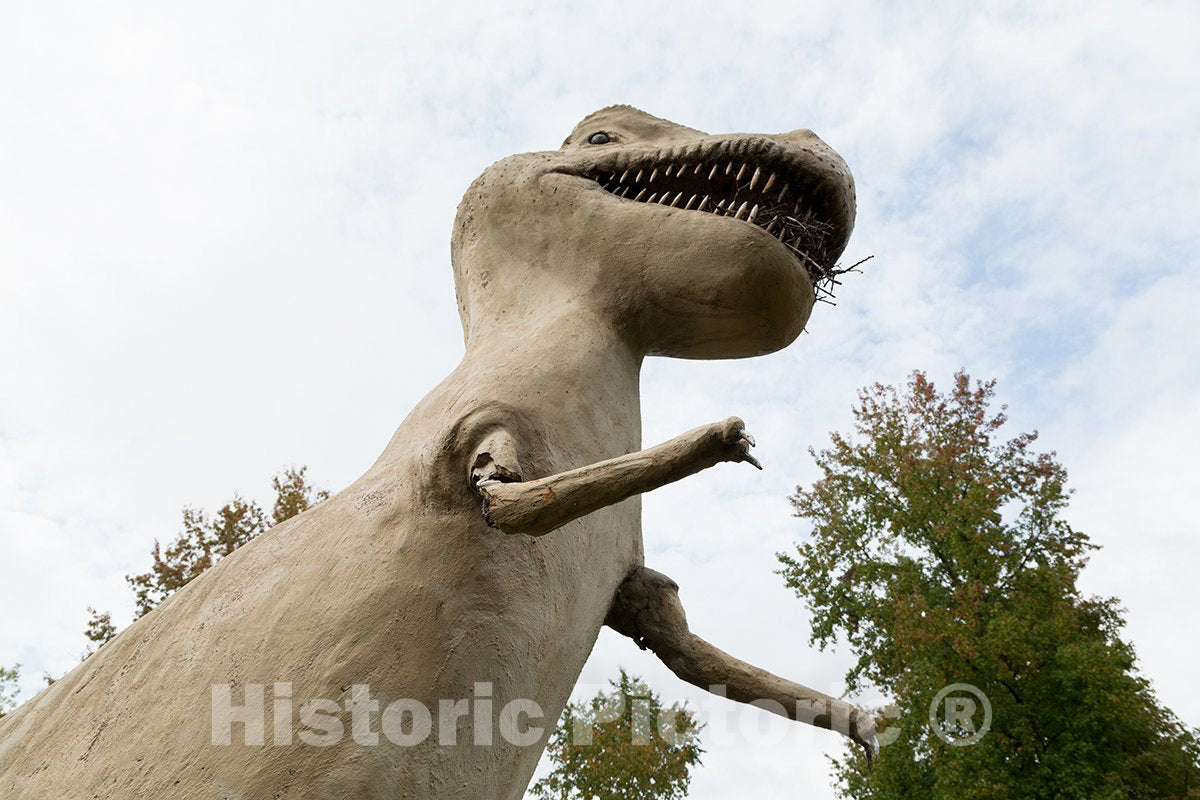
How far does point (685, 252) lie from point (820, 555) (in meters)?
11.9

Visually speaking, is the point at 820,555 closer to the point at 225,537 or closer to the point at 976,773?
the point at 976,773

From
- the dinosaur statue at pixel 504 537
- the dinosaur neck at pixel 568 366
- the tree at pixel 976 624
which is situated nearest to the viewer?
the dinosaur statue at pixel 504 537

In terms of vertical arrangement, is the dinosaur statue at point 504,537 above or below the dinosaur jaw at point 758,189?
below

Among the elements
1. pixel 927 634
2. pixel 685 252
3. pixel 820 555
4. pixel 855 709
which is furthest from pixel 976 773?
pixel 685 252

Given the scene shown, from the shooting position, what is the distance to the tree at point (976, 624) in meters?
10.8

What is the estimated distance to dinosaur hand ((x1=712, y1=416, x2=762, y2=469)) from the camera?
219 cm

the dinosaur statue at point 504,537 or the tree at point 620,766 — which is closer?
the dinosaur statue at point 504,537

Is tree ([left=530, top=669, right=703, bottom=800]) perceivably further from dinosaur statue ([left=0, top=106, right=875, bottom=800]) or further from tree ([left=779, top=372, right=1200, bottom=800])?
dinosaur statue ([left=0, top=106, right=875, bottom=800])

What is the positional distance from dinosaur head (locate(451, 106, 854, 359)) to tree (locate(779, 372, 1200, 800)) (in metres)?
7.26

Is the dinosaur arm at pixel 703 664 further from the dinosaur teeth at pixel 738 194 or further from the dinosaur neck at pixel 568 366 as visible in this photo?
the dinosaur teeth at pixel 738 194

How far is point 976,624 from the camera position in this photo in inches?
467

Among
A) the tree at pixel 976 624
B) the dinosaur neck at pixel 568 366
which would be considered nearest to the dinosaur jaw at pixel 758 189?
the dinosaur neck at pixel 568 366

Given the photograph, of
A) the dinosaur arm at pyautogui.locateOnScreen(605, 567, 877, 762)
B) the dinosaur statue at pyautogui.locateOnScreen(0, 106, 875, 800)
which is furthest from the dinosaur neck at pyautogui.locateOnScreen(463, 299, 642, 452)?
the dinosaur arm at pyautogui.locateOnScreen(605, 567, 877, 762)

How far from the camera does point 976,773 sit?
1069cm
